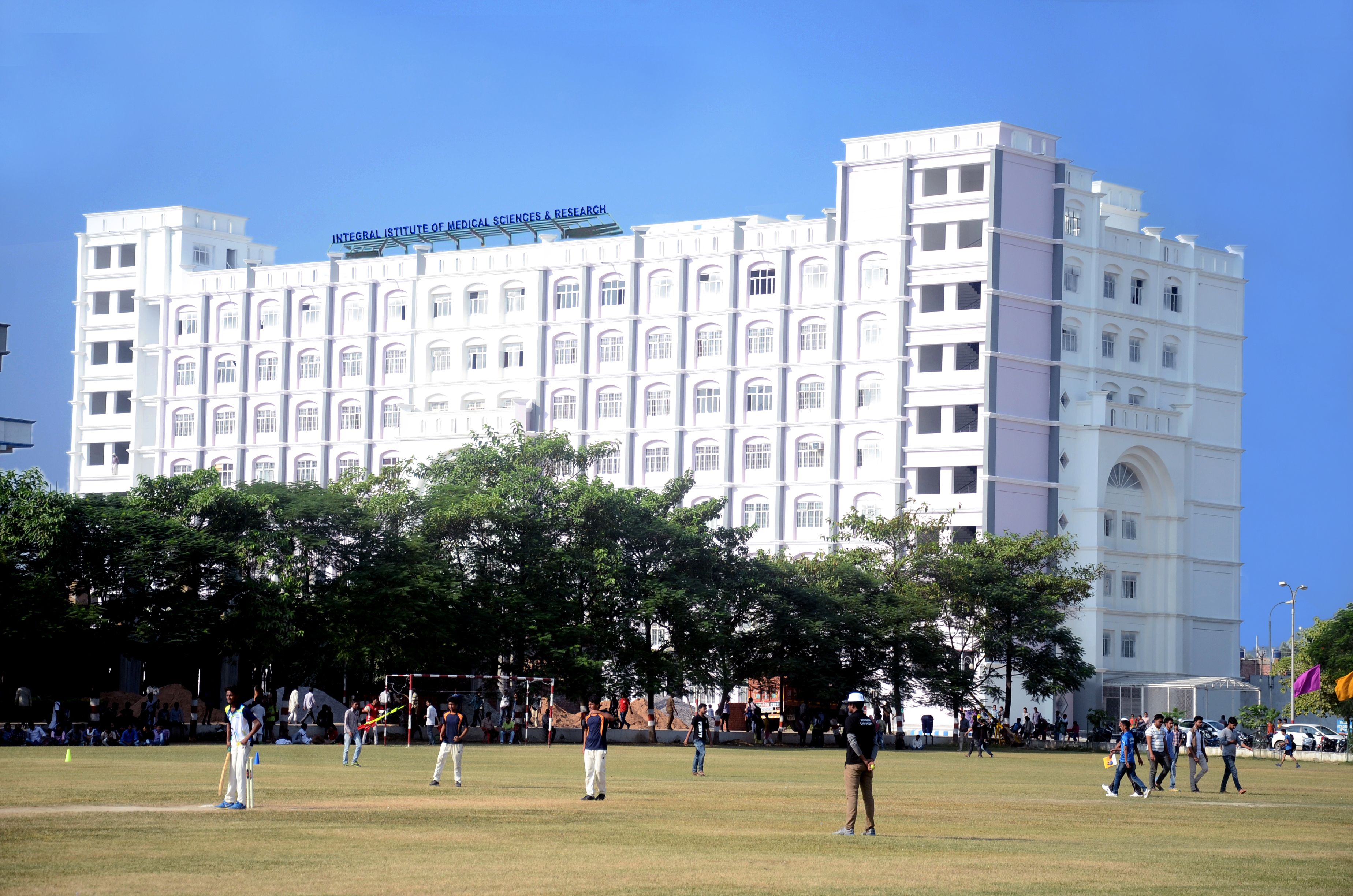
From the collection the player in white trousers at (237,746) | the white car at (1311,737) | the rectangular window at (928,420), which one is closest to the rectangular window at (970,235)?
the rectangular window at (928,420)

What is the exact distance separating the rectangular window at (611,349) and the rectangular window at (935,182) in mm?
21587

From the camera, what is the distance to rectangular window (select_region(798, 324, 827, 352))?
372 ft

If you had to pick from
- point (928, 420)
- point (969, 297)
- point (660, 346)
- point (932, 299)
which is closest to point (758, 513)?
point (928, 420)

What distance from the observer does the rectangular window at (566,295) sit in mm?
121250

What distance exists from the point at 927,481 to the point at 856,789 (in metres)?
84.9

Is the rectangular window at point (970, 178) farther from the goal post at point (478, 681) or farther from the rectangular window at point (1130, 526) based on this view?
the goal post at point (478, 681)

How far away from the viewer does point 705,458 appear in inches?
4582

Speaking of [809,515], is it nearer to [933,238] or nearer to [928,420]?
[928,420]

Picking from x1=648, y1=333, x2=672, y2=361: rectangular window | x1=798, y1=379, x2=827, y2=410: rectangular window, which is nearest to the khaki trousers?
x1=798, y1=379, x2=827, y2=410: rectangular window

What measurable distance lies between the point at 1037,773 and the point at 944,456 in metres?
57.9

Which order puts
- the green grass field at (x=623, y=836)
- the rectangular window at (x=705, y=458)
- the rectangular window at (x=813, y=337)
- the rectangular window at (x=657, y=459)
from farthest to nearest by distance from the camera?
the rectangular window at (x=657, y=459), the rectangular window at (x=705, y=458), the rectangular window at (x=813, y=337), the green grass field at (x=623, y=836)

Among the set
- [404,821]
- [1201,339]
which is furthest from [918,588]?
[404,821]

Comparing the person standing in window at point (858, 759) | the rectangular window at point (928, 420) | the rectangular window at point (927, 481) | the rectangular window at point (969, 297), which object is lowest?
the person standing in window at point (858, 759)

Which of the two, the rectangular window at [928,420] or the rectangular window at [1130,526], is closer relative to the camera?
the rectangular window at [928,420]
